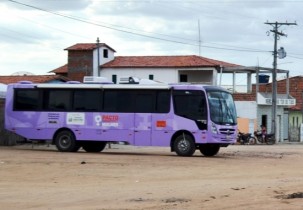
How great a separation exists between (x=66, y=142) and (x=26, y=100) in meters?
2.80

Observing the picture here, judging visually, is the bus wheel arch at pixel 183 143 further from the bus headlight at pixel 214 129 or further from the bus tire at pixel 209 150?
the bus tire at pixel 209 150

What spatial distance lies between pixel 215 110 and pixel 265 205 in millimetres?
14079

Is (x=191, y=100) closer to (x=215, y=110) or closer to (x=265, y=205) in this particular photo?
(x=215, y=110)

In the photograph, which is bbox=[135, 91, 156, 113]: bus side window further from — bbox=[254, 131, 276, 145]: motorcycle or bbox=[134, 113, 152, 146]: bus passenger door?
bbox=[254, 131, 276, 145]: motorcycle

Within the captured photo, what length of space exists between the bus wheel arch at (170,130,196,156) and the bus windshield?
1244 millimetres

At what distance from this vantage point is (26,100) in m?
28.0

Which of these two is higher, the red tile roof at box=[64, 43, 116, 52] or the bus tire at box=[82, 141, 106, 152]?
the red tile roof at box=[64, 43, 116, 52]

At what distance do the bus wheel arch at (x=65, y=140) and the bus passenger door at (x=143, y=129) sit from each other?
292 centimetres

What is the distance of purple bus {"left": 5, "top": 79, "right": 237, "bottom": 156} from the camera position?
25.3 metres

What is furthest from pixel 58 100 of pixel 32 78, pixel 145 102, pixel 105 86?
pixel 32 78

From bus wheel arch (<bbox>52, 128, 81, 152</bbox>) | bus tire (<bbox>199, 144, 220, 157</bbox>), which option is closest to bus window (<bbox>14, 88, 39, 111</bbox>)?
bus wheel arch (<bbox>52, 128, 81, 152</bbox>)

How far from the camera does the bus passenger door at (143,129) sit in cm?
2595

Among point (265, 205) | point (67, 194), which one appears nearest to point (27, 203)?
point (67, 194)

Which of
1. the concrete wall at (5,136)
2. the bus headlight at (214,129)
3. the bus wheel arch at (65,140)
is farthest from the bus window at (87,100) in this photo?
the concrete wall at (5,136)
